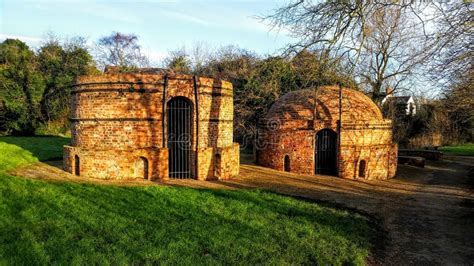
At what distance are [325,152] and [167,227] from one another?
417 inches

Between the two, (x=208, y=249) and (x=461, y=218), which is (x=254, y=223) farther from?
(x=461, y=218)

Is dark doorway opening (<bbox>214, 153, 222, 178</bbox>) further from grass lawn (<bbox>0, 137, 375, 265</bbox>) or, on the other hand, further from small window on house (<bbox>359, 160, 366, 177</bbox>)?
small window on house (<bbox>359, 160, 366, 177</bbox>)

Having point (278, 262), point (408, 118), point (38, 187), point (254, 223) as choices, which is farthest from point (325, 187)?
point (408, 118)

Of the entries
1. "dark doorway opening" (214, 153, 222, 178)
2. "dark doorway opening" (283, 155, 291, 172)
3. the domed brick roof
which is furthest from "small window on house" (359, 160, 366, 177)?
"dark doorway opening" (214, 153, 222, 178)

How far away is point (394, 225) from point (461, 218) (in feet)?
7.72

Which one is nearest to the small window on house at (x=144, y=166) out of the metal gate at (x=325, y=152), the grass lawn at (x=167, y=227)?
the grass lawn at (x=167, y=227)

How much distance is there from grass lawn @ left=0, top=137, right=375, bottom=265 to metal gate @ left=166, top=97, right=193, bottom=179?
318cm

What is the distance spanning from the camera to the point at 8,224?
7.40 meters

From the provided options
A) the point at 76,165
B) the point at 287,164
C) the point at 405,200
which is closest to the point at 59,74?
the point at 76,165

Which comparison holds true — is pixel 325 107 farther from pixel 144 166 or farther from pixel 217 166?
pixel 144 166

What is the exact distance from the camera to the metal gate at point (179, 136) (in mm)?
14109

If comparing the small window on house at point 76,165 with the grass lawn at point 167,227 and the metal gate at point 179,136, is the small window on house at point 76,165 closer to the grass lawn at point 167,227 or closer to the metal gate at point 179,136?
the grass lawn at point 167,227

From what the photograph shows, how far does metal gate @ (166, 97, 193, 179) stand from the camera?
14.1 metres

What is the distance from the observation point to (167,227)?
7656 millimetres
